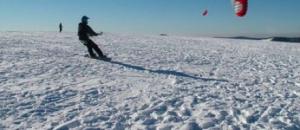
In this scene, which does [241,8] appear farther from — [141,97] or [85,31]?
[141,97]

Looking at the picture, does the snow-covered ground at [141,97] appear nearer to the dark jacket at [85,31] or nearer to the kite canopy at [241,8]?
the dark jacket at [85,31]

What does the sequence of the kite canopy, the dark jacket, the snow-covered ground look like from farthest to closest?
1. the kite canopy
2. the dark jacket
3. the snow-covered ground

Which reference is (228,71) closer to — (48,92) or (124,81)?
(124,81)

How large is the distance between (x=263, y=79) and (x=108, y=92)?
5388 mm

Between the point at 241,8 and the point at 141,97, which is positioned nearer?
the point at 141,97

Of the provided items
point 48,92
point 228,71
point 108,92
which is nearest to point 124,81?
point 108,92

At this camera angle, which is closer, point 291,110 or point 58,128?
point 58,128

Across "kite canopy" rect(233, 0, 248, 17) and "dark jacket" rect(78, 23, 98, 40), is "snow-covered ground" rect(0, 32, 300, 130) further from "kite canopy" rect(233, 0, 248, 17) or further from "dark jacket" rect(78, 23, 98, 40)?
"kite canopy" rect(233, 0, 248, 17)

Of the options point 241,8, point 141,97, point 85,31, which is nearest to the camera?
point 141,97

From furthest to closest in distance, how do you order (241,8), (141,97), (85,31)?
(241,8), (85,31), (141,97)

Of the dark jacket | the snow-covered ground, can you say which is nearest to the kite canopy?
the snow-covered ground

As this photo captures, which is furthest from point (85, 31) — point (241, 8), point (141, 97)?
point (141, 97)

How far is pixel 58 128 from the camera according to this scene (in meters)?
6.14

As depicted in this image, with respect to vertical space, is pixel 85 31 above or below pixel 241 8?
below
